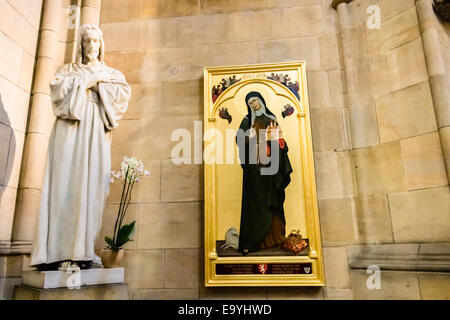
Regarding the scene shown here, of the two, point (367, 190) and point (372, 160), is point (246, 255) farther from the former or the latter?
point (372, 160)

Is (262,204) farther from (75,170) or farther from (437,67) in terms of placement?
(437,67)

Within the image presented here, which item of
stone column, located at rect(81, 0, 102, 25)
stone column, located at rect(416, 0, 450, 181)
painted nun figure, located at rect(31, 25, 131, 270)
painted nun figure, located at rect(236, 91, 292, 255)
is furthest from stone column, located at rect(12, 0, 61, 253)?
stone column, located at rect(416, 0, 450, 181)

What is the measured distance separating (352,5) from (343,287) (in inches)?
112

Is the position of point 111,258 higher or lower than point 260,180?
lower

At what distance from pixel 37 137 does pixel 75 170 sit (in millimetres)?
1143

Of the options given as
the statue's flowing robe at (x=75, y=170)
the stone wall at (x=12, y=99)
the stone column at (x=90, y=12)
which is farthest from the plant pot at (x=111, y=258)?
the stone column at (x=90, y=12)

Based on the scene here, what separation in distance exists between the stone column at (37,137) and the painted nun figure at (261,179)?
1.92 metres

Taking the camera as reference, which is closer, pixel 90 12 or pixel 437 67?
Answer: pixel 437 67

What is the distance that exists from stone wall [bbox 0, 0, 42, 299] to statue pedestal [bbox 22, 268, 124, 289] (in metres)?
0.83

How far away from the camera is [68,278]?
2230mm

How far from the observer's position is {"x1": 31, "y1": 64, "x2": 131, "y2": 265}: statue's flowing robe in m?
2.36

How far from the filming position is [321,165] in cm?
333

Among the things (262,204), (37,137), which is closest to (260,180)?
(262,204)
